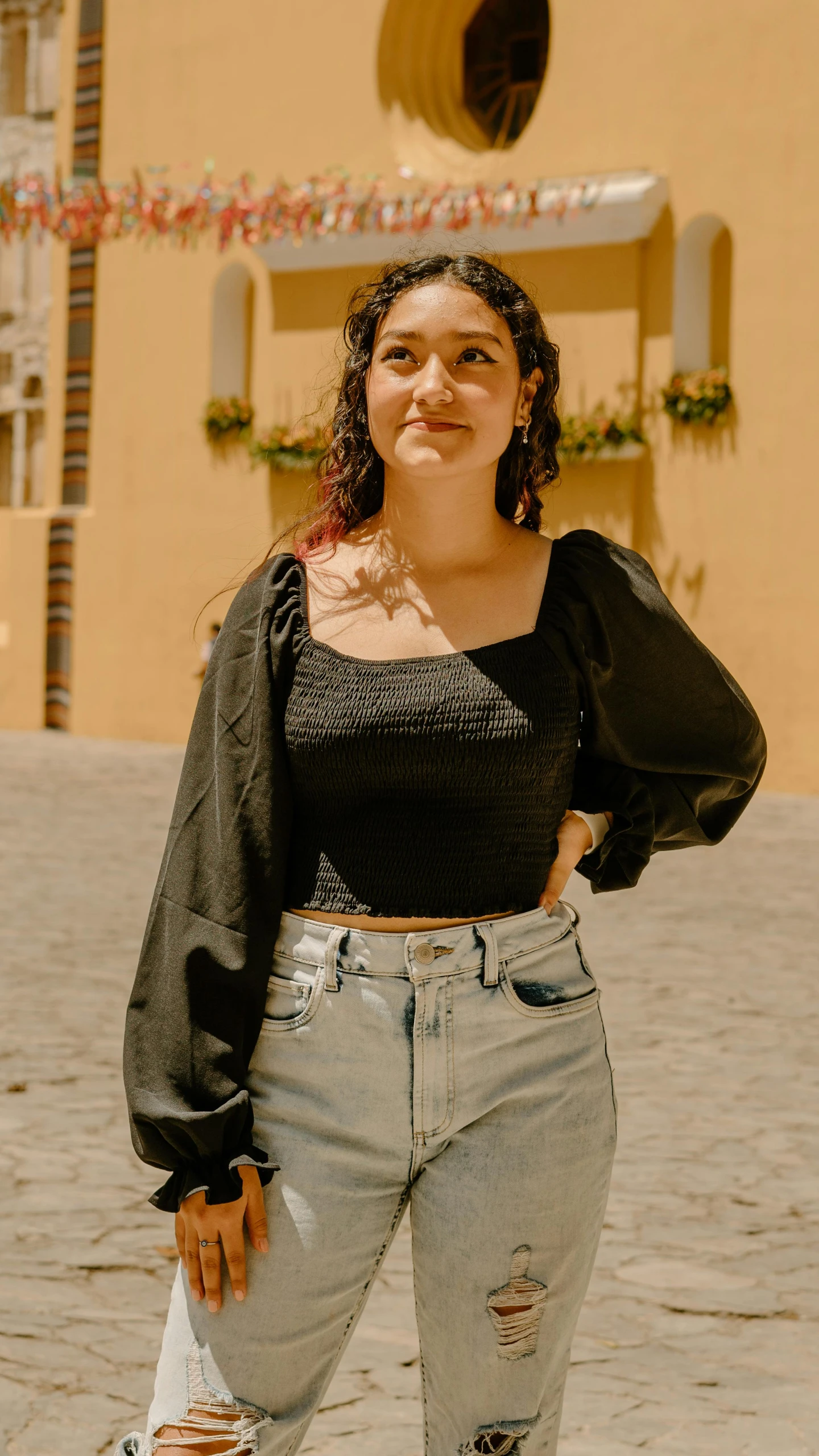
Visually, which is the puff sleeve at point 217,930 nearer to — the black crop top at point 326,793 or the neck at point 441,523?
the black crop top at point 326,793

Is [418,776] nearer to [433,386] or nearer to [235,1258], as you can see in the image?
[433,386]

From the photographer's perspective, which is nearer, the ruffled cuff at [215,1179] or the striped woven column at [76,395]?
the ruffled cuff at [215,1179]

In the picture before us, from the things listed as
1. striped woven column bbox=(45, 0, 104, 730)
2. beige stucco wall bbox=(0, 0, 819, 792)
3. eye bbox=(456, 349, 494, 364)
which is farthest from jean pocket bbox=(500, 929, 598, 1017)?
striped woven column bbox=(45, 0, 104, 730)

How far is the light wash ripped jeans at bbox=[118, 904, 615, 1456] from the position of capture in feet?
6.39

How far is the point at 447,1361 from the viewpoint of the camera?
200 centimetres

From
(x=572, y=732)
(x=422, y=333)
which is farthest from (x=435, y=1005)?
(x=422, y=333)

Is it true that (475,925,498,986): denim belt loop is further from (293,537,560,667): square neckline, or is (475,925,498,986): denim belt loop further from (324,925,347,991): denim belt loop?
(293,537,560,667): square neckline

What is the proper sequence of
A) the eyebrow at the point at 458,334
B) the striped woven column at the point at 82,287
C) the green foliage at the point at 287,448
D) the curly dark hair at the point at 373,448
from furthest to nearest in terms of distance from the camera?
the striped woven column at the point at 82,287 → the green foliage at the point at 287,448 → the curly dark hair at the point at 373,448 → the eyebrow at the point at 458,334

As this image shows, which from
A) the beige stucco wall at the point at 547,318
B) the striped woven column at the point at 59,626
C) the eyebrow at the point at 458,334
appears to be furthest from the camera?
the striped woven column at the point at 59,626

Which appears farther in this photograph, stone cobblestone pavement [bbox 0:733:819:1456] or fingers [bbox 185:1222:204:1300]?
stone cobblestone pavement [bbox 0:733:819:1456]

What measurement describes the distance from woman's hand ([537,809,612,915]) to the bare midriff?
99 millimetres

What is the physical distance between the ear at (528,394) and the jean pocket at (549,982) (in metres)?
0.69

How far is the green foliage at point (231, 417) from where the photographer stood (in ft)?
58.0

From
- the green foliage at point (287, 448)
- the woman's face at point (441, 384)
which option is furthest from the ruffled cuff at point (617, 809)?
the green foliage at point (287, 448)
